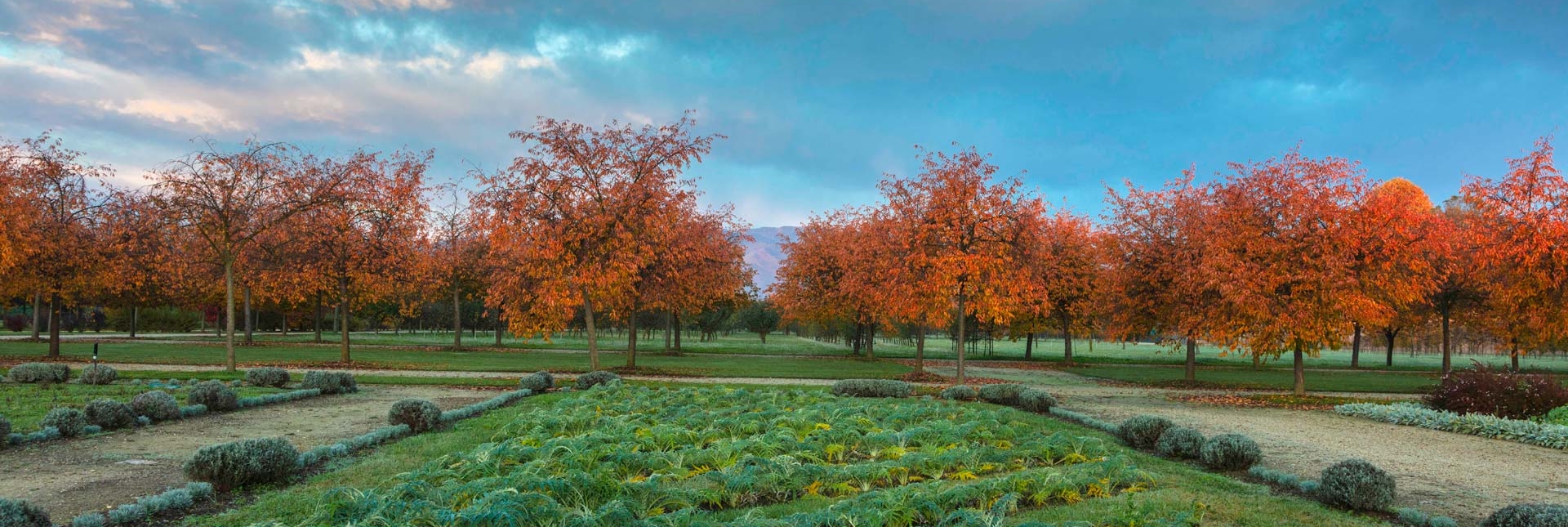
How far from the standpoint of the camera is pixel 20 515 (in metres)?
6.39


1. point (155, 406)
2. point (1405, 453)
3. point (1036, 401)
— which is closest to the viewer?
point (1405, 453)

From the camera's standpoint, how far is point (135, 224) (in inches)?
1423

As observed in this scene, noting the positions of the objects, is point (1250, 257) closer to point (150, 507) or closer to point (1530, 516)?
point (1530, 516)

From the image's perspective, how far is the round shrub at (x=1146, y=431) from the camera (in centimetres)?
1284

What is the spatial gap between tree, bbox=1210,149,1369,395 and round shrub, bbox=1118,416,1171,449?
1057 cm

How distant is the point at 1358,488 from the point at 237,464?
12.1m

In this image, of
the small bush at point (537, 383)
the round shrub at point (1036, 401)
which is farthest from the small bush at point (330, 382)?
the round shrub at point (1036, 401)

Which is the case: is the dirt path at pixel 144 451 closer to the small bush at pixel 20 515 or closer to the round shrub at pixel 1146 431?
the small bush at pixel 20 515

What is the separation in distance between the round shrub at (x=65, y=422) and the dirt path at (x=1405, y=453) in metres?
18.1

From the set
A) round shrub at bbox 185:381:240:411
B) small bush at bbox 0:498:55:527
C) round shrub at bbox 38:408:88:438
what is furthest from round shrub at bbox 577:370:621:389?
small bush at bbox 0:498:55:527

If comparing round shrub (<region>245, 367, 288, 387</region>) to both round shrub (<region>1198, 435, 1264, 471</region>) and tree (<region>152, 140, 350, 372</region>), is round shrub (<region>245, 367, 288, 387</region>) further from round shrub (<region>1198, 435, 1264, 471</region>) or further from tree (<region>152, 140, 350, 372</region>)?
round shrub (<region>1198, 435, 1264, 471</region>)

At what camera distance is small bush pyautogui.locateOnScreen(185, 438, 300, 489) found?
848 centimetres

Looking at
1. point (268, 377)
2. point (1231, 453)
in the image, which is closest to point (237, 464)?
point (1231, 453)

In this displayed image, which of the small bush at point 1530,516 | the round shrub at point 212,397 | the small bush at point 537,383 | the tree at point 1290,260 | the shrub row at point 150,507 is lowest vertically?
the small bush at point 537,383
